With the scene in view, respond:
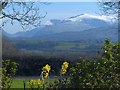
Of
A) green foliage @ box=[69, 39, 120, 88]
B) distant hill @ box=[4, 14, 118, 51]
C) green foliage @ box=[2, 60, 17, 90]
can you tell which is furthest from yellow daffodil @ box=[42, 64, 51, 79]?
distant hill @ box=[4, 14, 118, 51]

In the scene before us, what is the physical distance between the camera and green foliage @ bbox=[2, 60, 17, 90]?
6.62m

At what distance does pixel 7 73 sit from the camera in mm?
7004

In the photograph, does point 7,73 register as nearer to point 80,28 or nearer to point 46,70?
point 46,70

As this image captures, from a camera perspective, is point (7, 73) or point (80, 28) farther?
point (80, 28)

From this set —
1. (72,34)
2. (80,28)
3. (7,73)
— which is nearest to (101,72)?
(7,73)

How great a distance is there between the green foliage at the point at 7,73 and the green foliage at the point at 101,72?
3.52 ft

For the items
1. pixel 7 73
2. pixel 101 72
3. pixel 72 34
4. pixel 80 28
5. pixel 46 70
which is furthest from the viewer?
pixel 72 34

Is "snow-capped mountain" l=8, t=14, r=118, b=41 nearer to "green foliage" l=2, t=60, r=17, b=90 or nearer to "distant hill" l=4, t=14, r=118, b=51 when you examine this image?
"distant hill" l=4, t=14, r=118, b=51

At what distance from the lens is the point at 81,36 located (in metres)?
12.5

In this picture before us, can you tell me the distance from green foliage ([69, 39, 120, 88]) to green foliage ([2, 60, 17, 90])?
42.3 inches

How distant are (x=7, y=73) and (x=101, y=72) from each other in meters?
1.71

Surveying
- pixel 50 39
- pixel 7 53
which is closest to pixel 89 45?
pixel 50 39

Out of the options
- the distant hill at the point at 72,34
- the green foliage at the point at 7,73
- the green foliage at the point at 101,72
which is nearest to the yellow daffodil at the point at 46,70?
the green foliage at the point at 101,72

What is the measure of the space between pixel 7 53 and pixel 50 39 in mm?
1472
